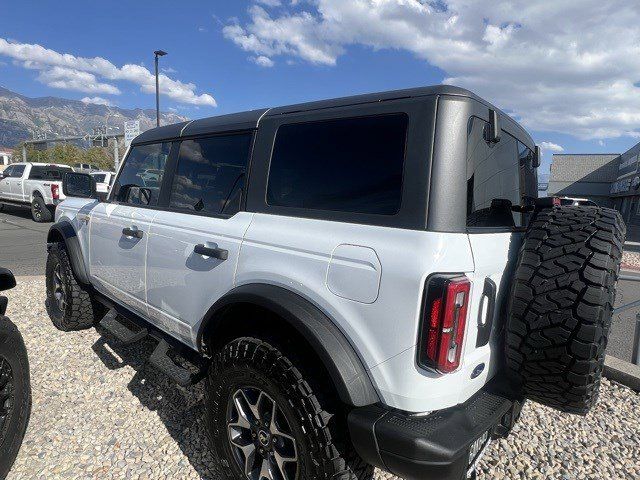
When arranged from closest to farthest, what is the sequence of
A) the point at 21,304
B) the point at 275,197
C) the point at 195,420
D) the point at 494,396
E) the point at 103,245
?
1. the point at 494,396
2. the point at 275,197
3. the point at 195,420
4. the point at 103,245
5. the point at 21,304

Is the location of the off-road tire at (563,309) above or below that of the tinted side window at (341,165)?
below

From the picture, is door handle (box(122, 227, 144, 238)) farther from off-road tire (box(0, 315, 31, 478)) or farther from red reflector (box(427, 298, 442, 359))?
red reflector (box(427, 298, 442, 359))

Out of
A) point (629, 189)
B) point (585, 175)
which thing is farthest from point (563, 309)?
point (585, 175)

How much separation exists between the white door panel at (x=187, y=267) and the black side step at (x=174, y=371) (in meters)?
0.16

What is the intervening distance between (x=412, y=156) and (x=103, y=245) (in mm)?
2808

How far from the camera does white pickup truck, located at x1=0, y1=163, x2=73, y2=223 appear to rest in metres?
13.4

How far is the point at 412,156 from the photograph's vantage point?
1.57 m

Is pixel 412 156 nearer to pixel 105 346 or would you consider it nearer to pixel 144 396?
pixel 144 396

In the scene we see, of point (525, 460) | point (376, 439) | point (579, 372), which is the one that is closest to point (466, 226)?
point (579, 372)

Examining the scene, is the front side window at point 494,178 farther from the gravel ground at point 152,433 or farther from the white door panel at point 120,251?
the white door panel at point 120,251

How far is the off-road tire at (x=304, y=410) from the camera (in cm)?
165

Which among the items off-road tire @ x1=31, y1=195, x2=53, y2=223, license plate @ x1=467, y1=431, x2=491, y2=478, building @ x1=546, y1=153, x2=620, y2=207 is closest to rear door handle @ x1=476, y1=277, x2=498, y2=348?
license plate @ x1=467, y1=431, x2=491, y2=478

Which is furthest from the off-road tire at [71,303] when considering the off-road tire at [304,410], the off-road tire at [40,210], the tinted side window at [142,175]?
the off-road tire at [40,210]

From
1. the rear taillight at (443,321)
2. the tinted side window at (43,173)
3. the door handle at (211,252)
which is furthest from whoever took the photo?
the tinted side window at (43,173)
